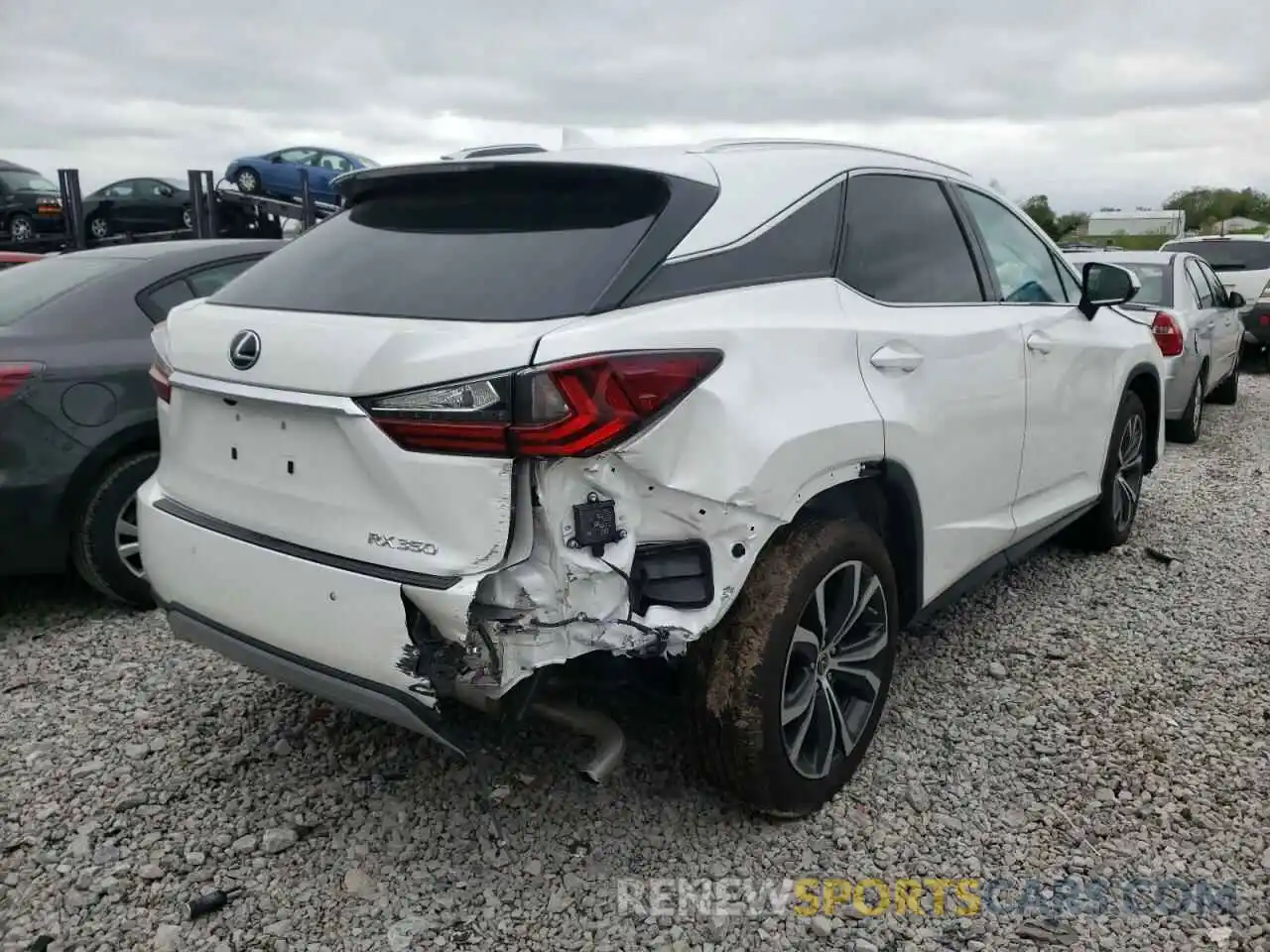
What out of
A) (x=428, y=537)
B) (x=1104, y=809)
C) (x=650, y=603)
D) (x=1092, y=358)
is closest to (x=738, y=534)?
(x=650, y=603)

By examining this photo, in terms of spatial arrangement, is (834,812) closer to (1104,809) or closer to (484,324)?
(1104,809)

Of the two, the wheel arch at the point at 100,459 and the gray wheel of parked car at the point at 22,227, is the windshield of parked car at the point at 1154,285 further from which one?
the gray wheel of parked car at the point at 22,227

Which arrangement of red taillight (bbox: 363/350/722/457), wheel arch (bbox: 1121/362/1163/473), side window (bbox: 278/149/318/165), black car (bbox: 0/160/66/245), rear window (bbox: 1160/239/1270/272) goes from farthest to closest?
side window (bbox: 278/149/318/165) < black car (bbox: 0/160/66/245) < rear window (bbox: 1160/239/1270/272) < wheel arch (bbox: 1121/362/1163/473) < red taillight (bbox: 363/350/722/457)

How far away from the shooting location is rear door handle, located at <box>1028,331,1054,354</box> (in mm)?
3873

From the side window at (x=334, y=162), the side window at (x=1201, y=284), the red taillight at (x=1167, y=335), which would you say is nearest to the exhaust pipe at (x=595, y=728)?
the red taillight at (x=1167, y=335)

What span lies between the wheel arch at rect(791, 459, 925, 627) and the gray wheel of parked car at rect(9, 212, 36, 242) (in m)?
19.1

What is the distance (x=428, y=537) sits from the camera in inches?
91.0

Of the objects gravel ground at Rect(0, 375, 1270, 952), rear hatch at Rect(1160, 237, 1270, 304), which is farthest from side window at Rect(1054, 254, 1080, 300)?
rear hatch at Rect(1160, 237, 1270, 304)

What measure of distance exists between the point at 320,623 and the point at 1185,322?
7626 mm

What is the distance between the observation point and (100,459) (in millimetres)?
4215

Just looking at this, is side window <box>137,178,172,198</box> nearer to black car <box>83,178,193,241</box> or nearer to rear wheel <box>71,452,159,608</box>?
black car <box>83,178,193,241</box>

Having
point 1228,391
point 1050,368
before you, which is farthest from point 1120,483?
point 1228,391

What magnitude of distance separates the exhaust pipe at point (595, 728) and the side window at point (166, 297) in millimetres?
2968

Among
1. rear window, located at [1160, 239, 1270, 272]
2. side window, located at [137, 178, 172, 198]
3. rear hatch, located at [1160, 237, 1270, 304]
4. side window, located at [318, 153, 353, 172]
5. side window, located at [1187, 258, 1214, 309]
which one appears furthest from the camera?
side window, located at [137, 178, 172, 198]
